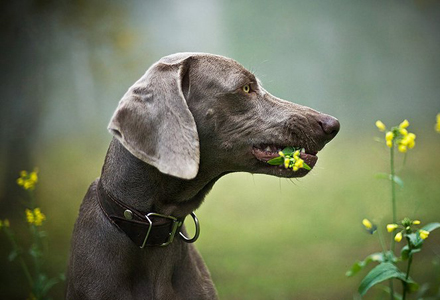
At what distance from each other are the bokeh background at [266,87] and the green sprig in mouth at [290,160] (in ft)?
5.67

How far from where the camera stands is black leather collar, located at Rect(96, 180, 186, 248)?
210cm

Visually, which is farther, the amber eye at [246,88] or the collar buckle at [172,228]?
the amber eye at [246,88]

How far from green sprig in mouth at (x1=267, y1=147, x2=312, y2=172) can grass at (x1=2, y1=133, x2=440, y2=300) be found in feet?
5.31

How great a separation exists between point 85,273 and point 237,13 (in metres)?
2.49

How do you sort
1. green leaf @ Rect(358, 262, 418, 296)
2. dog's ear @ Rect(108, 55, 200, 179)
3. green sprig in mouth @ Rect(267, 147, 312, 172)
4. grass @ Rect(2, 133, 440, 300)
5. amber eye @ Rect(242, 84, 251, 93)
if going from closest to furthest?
1. dog's ear @ Rect(108, 55, 200, 179)
2. green sprig in mouth @ Rect(267, 147, 312, 172)
3. amber eye @ Rect(242, 84, 251, 93)
4. green leaf @ Rect(358, 262, 418, 296)
5. grass @ Rect(2, 133, 440, 300)

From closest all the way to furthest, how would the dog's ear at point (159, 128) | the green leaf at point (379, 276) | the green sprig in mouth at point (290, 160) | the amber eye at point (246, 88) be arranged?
the dog's ear at point (159, 128)
the green sprig in mouth at point (290, 160)
the amber eye at point (246, 88)
the green leaf at point (379, 276)

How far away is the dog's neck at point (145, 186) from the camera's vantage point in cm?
214

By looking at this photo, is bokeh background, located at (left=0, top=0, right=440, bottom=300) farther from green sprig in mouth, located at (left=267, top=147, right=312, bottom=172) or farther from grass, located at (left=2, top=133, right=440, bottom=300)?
green sprig in mouth, located at (left=267, top=147, right=312, bottom=172)

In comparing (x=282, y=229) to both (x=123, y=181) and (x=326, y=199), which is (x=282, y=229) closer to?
(x=326, y=199)

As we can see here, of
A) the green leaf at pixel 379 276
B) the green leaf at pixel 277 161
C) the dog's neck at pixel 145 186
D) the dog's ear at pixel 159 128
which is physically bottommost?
the green leaf at pixel 379 276

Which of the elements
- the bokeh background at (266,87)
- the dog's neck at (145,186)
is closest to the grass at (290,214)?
the bokeh background at (266,87)

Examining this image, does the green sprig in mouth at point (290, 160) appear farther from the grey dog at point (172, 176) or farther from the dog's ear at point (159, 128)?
the dog's ear at point (159, 128)

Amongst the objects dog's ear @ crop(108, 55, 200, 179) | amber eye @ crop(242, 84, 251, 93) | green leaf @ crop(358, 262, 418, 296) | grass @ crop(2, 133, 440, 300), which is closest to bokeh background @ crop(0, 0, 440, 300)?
grass @ crop(2, 133, 440, 300)

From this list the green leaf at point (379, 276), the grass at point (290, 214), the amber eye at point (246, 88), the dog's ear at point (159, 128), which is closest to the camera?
the dog's ear at point (159, 128)
